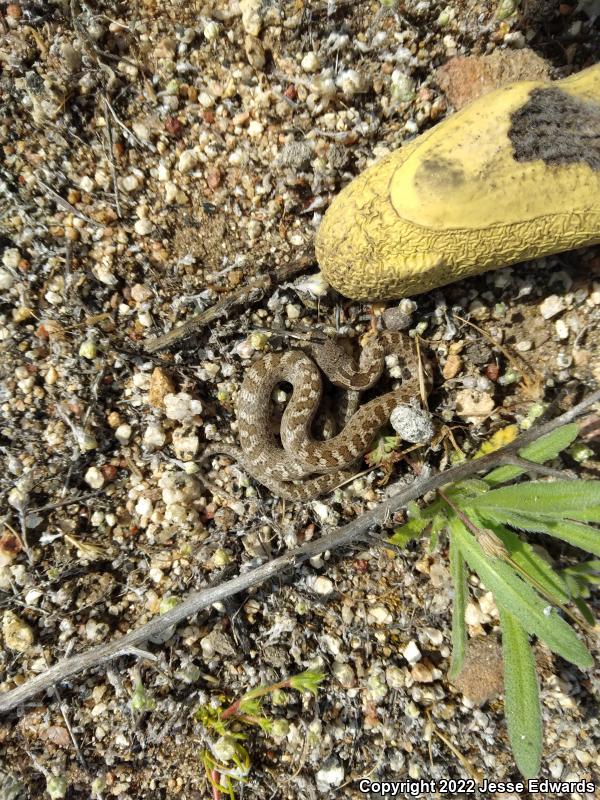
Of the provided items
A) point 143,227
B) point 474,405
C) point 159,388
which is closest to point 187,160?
point 143,227

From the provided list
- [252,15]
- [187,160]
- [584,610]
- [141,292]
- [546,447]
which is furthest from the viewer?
[141,292]

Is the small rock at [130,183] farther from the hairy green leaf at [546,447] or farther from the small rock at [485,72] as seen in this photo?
the hairy green leaf at [546,447]

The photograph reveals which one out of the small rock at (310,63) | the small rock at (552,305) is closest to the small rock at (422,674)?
the small rock at (552,305)

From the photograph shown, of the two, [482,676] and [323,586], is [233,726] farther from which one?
[482,676]

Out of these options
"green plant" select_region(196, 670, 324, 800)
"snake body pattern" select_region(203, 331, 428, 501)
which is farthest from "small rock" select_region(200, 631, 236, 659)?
"snake body pattern" select_region(203, 331, 428, 501)

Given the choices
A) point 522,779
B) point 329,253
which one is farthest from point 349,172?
point 522,779

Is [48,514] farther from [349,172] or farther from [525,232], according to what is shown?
[525,232]
